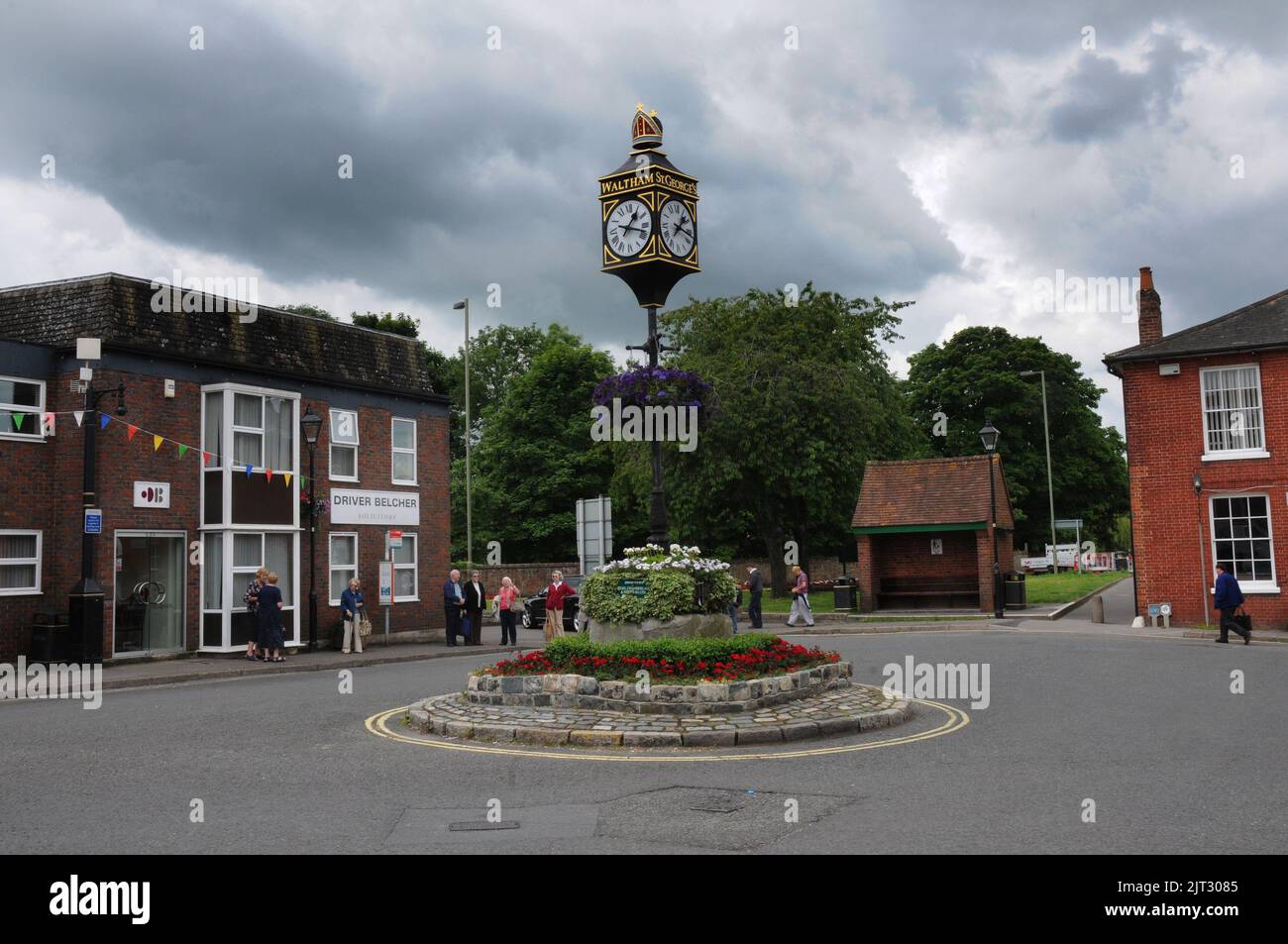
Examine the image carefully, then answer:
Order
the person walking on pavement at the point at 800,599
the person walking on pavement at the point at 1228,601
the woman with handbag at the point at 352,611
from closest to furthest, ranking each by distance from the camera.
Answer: the person walking on pavement at the point at 1228,601 < the woman with handbag at the point at 352,611 < the person walking on pavement at the point at 800,599

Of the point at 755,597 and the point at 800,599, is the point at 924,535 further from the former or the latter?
the point at 755,597

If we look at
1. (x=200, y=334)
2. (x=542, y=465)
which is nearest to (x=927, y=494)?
(x=200, y=334)

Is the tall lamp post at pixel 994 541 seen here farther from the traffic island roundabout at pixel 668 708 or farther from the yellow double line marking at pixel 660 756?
the yellow double line marking at pixel 660 756

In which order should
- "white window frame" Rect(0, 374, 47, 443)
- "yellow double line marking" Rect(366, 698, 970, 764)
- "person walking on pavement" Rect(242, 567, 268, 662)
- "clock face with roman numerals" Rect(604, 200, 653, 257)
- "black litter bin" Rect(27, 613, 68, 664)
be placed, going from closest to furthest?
"yellow double line marking" Rect(366, 698, 970, 764) → "clock face with roman numerals" Rect(604, 200, 653, 257) → "black litter bin" Rect(27, 613, 68, 664) → "white window frame" Rect(0, 374, 47, 443) → "person walking on pavement" Rect(242, 567, 268, 662)

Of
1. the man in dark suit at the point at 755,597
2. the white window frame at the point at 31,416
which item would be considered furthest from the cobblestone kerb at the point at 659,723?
the man in dark suit at the point at 755,597

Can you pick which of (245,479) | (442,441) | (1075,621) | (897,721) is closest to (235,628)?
(245,479)

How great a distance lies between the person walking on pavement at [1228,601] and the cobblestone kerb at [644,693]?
12.1 metres

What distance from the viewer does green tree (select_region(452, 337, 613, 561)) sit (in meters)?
58.0

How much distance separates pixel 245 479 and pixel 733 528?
1183 inches

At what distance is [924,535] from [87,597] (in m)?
26.0

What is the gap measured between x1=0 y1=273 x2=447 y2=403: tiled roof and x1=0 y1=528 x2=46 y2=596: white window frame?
149 inches

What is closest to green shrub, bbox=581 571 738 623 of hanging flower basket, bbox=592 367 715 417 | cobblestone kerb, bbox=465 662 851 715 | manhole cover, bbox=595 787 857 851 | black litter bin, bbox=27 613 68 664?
cobblestone kerb, bbox=465 662 851 715

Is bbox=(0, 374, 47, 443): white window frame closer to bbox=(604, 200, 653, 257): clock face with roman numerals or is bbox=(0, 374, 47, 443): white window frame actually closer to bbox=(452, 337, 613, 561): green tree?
bbox=(604, 200, 653, 257): clock face with roman numerals

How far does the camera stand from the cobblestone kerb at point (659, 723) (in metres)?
10.9
